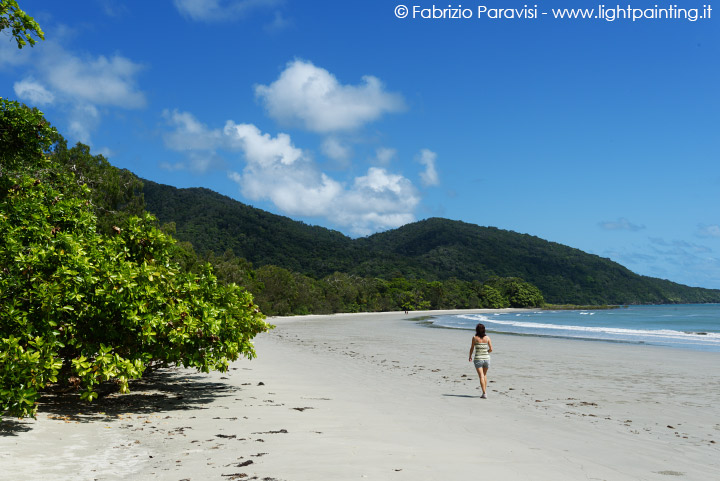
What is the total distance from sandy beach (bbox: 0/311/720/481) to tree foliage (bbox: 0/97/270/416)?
101 cm

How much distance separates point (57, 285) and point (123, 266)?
1.19m

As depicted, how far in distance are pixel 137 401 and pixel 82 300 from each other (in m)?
3.52

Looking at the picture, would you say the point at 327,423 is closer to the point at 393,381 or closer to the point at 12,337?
the point at 12,337

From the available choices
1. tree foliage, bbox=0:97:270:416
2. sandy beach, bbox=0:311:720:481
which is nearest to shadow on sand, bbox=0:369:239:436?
sandy beach, bbox=0:311:720:481

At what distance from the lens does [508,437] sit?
8.71 metres

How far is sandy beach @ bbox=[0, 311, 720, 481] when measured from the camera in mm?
6875

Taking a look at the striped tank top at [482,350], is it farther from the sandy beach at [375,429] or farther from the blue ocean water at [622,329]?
the blue ocean water at [622,329]

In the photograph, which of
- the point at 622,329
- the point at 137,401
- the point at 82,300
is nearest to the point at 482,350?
the point at 137,401

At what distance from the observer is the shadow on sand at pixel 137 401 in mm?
9766

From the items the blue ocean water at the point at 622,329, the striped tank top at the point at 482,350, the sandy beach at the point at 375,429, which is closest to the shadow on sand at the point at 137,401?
the sandy beach at the point at 375,429

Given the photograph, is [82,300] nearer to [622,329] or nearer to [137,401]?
[137,401]

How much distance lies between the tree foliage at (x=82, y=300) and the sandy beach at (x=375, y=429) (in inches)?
39.9

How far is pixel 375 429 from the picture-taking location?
9188 mm

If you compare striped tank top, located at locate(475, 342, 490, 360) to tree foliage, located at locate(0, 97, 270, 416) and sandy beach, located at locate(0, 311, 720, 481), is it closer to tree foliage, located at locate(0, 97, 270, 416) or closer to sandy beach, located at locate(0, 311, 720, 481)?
sandy beach, located at locate(0, 311, 720, 481)
